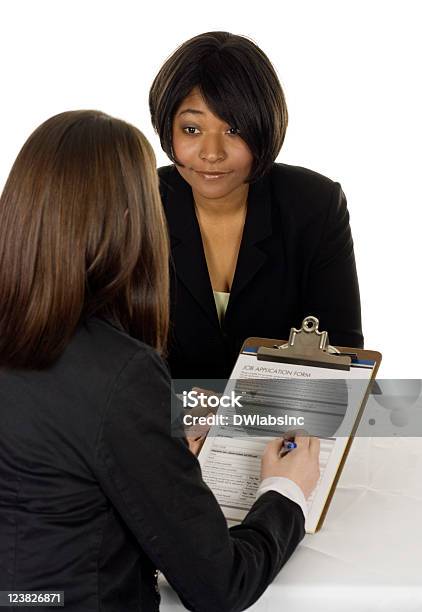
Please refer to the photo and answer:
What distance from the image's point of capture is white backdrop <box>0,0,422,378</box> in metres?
3.87

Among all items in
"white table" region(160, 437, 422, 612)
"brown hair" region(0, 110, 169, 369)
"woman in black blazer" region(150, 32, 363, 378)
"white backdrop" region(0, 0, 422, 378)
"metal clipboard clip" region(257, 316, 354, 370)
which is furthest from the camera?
"white backdrop" region(0, 0, 422, 378)

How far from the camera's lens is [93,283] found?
1.13 m

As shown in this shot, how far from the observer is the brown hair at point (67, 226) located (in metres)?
1.08

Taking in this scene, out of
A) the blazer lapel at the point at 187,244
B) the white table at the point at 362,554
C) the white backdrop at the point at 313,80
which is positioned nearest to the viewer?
the white table at the point at 362,554

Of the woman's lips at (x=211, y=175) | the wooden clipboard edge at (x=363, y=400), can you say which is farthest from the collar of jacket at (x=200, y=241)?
the wooden clipboard edge at (x=363, y=400)

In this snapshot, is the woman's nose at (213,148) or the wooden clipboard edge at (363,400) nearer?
the wooden clipboard edge at (363,400)

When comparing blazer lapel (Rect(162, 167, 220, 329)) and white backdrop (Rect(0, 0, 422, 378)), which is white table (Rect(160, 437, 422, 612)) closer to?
blazer lapel (Rect(162, 167, 220, 329))

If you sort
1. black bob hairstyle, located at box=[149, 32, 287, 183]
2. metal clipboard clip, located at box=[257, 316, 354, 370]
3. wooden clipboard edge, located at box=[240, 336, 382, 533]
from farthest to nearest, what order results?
1. black bob hairstyle, located at box=[149, 32, 287, 183]
2. metal clipboard clip, located at box=[257, 316, 354, 370]
3. wooden clipboard edge, located at box=[240, 336, 382, 533]

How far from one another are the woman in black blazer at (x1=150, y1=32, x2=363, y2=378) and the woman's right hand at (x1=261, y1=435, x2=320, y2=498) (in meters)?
0.67

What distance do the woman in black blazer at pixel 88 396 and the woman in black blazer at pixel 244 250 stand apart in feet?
2.82

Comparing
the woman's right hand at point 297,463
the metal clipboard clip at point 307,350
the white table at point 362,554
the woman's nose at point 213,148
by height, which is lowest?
the white table at point 362,554

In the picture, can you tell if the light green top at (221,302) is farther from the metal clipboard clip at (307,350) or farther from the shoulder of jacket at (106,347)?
the shoulder of jacket at (106,347)

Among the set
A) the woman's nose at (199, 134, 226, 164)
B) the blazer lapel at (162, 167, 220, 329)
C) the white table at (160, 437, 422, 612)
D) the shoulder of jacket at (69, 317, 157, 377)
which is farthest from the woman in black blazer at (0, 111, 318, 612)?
the blazer lapel at (162, 167, 220, 329)

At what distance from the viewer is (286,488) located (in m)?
1.36
